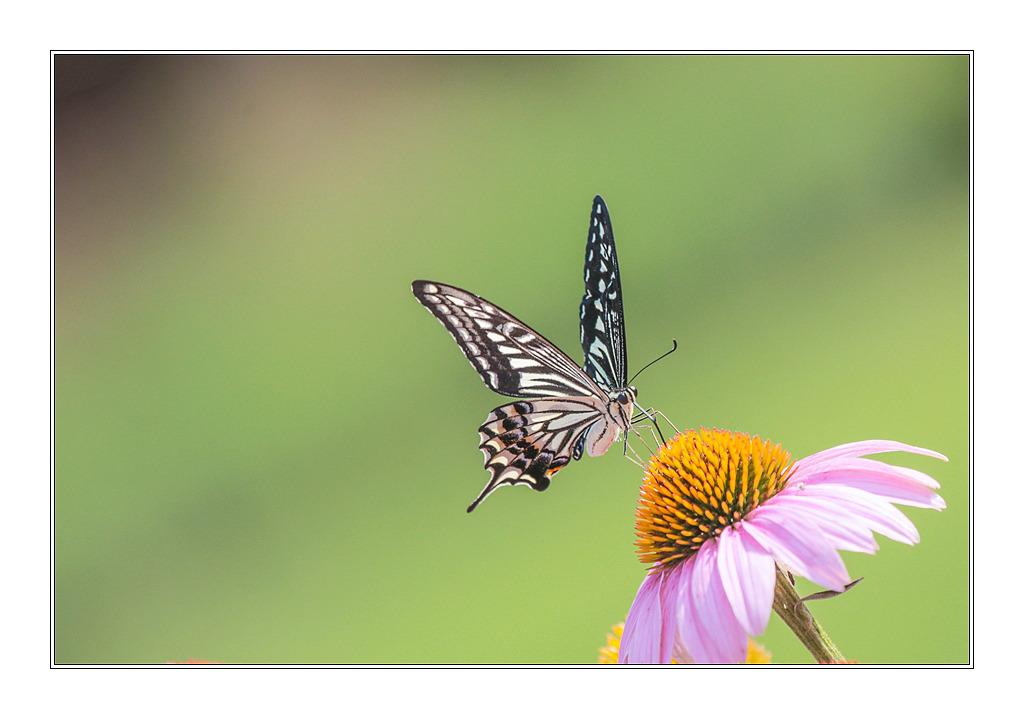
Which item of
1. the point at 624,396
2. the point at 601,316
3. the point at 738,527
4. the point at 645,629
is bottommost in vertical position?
the point at 645,629

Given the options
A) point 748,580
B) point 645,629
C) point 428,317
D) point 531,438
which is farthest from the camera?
point 428,317

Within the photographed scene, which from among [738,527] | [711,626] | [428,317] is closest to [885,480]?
[738,527]

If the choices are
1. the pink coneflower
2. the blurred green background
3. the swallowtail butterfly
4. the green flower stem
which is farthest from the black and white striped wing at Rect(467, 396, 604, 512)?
the blurred green background

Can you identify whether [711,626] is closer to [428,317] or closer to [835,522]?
[835,522]

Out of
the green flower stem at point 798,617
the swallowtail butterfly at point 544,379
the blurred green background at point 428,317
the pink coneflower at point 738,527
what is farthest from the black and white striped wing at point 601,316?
the blurred green background at point 428,317

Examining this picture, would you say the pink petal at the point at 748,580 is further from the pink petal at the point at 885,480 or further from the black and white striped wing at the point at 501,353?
the black and white striped wing at the point at 501,353

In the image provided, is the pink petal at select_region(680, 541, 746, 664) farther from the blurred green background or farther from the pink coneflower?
the blurred green background

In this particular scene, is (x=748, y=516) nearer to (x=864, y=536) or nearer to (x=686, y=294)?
(x=864, y=536)

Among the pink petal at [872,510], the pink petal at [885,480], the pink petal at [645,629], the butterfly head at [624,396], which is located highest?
the butterfly head at [624,396]
